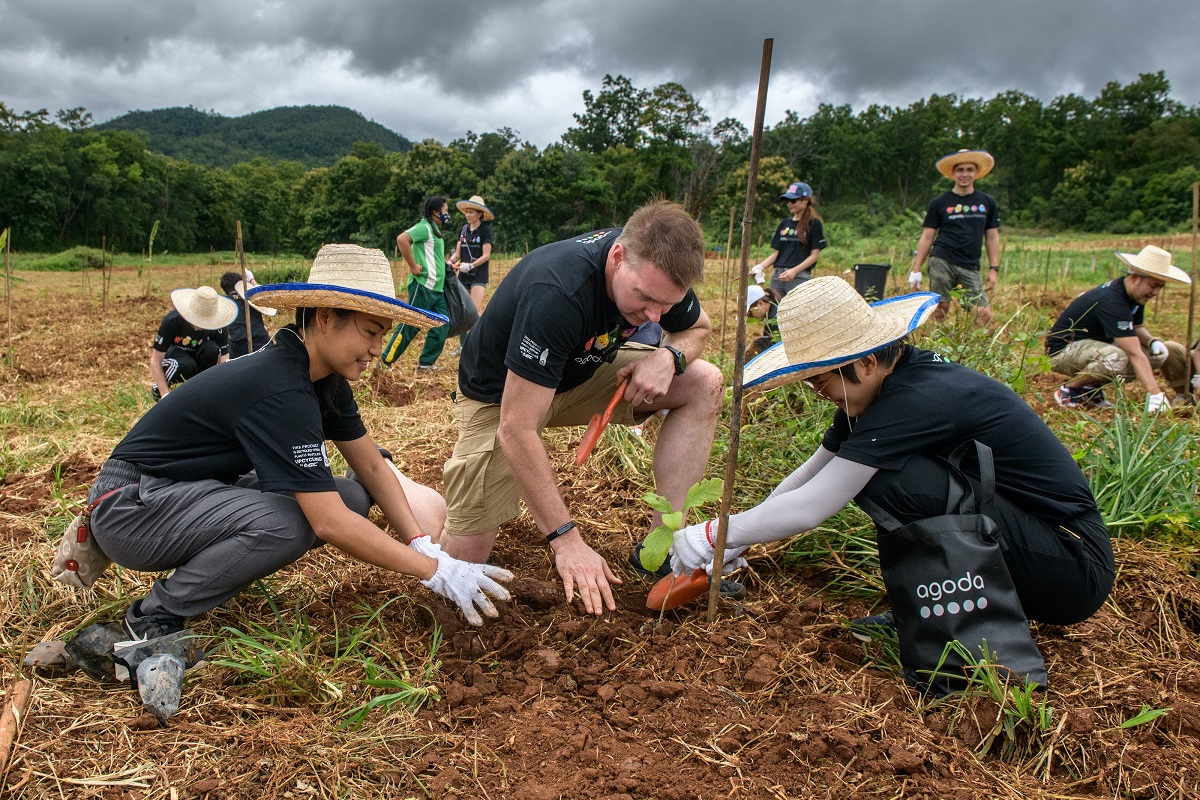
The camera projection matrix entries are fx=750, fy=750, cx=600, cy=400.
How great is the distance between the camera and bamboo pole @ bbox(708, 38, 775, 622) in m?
1.58

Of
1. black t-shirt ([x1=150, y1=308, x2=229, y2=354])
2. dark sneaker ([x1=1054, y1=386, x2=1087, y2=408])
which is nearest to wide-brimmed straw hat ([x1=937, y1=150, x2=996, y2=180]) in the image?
dark sneaker ([x1=1054, y1=386, x2=1087, y2=408])

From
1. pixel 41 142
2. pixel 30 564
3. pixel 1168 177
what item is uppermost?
pixel 41 142

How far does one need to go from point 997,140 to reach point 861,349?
2105 inches

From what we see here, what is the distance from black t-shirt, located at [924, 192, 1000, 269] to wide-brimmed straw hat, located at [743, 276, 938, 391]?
14.4 ft

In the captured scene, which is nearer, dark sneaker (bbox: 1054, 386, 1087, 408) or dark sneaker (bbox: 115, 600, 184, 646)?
dark sneaker (bbox: 115, 600, 184, 646)

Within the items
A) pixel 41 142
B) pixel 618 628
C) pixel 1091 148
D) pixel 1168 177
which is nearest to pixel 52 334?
pixel 618 628

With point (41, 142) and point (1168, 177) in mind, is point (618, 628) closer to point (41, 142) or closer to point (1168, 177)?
point (1168, 177)

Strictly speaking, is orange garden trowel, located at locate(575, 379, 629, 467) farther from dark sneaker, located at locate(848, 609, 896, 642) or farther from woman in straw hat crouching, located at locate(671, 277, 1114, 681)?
dark sneaker, located at locate(848, 609, 896, 642)

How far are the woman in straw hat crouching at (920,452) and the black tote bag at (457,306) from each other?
14.7ft

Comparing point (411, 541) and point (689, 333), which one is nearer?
point (411, 541)

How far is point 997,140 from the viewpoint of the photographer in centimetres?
4669

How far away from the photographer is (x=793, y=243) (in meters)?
6.46

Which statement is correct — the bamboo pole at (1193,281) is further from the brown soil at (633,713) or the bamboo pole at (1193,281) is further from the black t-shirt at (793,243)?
the black t-shirt at (793,243)

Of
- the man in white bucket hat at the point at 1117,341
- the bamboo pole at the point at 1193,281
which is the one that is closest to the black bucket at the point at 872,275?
the man in white bucket hat at the point at 1117,341
